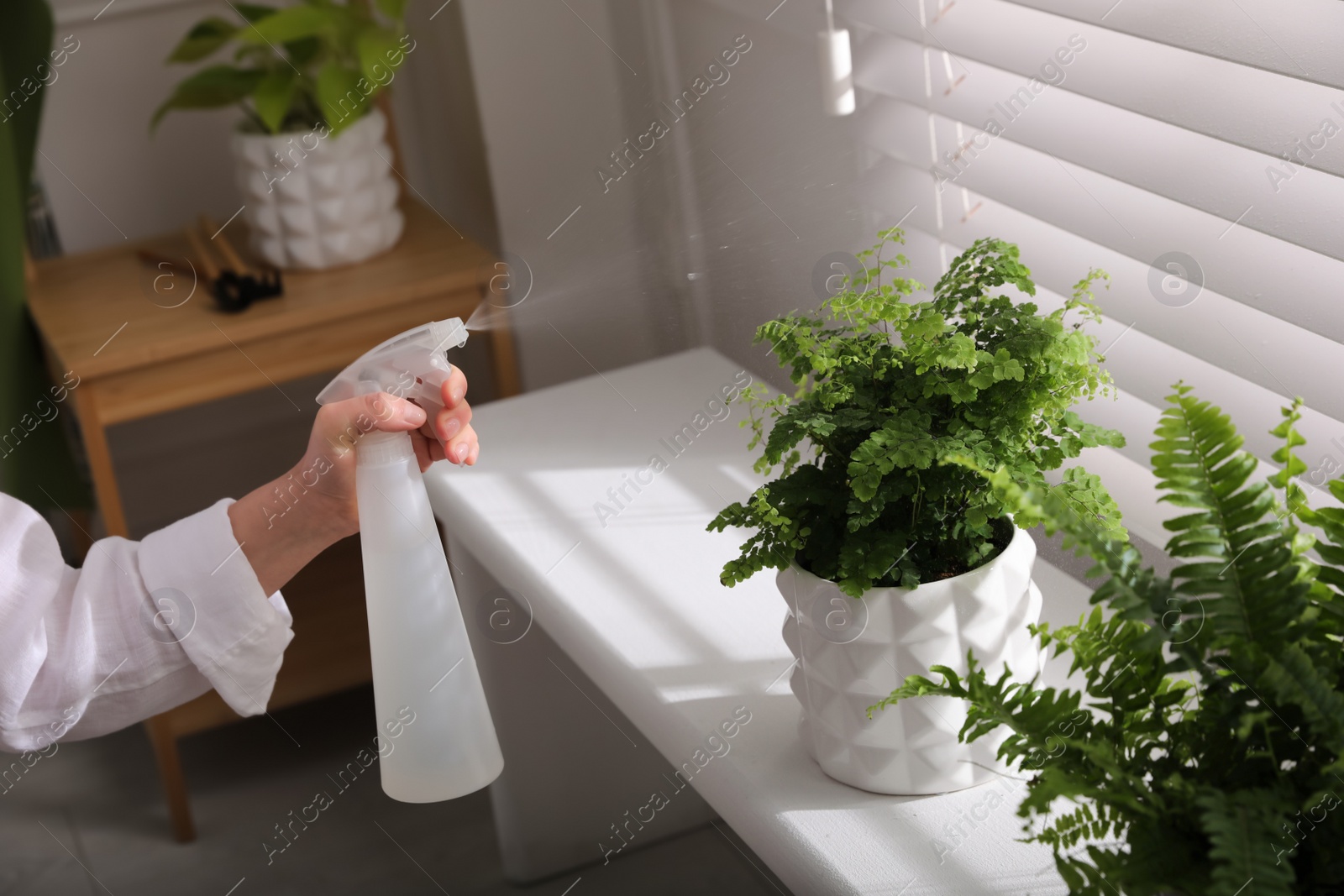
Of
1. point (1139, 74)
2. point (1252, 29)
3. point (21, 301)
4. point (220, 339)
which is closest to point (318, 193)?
point (220, 339)

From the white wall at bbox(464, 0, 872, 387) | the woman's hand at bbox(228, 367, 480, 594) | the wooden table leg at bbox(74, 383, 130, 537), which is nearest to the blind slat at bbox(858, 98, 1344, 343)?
the white wall at bbox(464, 0, 872, 387)

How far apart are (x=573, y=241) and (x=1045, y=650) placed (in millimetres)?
1201

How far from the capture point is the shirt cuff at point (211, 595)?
0.88 metres

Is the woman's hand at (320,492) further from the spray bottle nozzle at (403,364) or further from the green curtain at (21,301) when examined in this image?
the green curtain at (21,301)

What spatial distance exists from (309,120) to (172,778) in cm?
96

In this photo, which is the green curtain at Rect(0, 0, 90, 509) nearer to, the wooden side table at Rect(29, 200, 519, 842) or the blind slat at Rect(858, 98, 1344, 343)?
the wooden side table at Rect(29, 200, 519, 842)

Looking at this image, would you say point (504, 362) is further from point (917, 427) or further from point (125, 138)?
point (917, 427)

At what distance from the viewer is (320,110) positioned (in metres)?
1.83

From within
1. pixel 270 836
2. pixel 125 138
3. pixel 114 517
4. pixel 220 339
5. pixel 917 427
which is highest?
pixel 125 138

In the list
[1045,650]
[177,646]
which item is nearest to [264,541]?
[177,646]

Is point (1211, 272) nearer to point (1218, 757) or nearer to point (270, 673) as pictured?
point (1218, 757)

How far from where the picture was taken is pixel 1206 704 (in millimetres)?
515

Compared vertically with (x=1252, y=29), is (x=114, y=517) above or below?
below

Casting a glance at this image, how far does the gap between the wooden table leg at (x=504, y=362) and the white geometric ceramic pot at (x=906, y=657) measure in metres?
1.15
